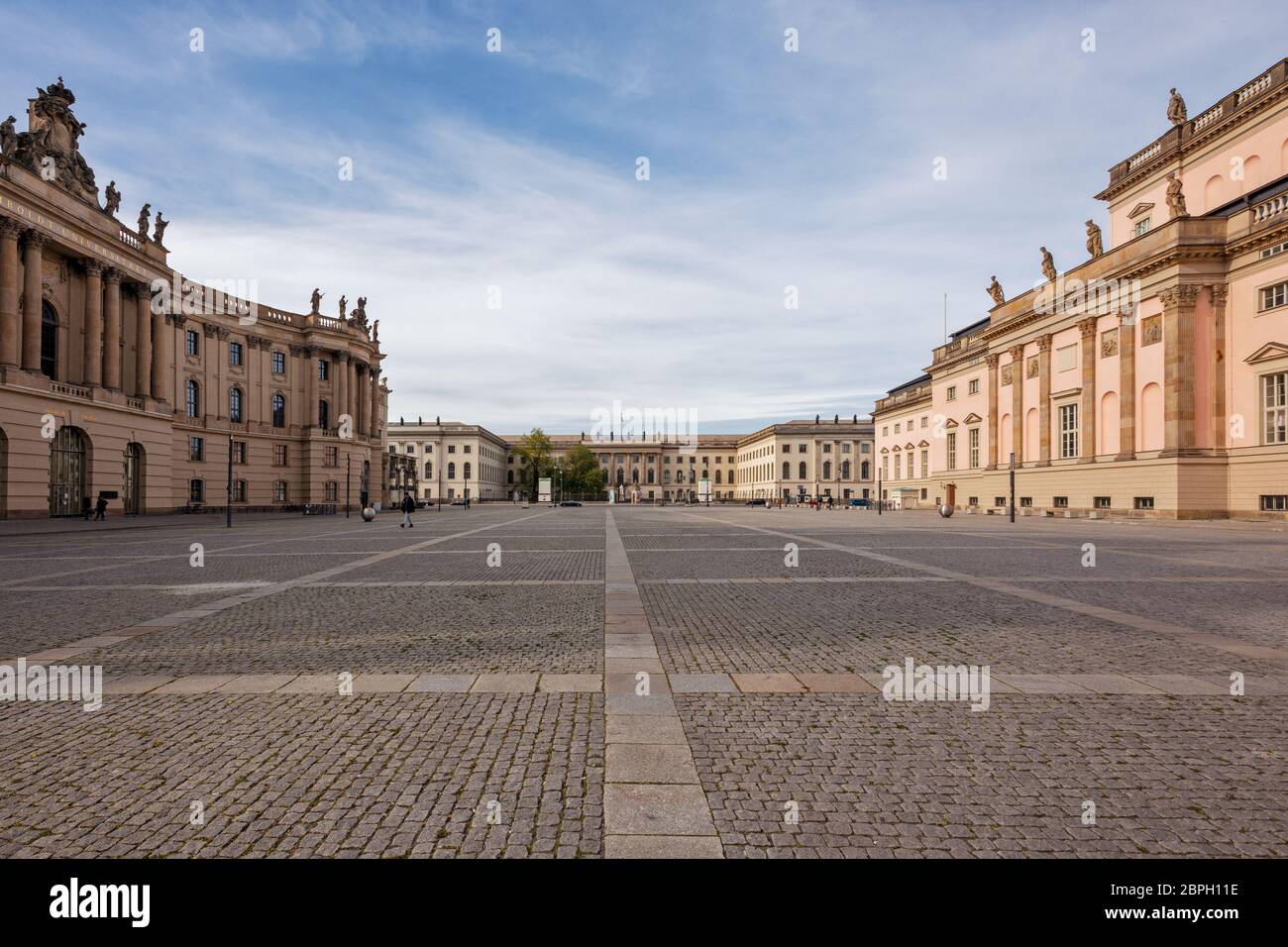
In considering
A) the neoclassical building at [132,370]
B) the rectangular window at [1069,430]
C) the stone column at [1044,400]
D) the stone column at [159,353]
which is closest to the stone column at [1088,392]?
the rectangular window at [1069,430]

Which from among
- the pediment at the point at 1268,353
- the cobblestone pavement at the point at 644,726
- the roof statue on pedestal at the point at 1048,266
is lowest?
the cobblestone pavement at the point at 644,726

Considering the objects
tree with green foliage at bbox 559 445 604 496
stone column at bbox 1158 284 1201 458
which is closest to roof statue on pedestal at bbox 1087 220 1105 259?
stone column at bbox 1158 284 1201 458

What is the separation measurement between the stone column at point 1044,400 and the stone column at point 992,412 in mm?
5316

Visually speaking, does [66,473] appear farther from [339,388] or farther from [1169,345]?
[1169,345]

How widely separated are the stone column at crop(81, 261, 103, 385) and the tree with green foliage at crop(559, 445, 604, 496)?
86869mm

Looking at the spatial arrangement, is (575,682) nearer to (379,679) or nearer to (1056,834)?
(379,679)

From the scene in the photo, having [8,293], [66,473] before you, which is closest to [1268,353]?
[8,293]

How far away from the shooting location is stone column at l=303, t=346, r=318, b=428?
5725 cm

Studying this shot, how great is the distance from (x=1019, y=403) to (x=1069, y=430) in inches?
209

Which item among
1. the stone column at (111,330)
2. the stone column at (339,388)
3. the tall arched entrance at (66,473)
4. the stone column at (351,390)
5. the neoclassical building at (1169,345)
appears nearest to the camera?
the neoclassical building at (1169,345)

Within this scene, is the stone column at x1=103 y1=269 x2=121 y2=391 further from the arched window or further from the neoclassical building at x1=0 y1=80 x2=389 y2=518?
the arched window

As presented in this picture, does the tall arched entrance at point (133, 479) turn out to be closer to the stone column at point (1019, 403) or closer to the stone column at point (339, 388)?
the stone column at point (339, 388)

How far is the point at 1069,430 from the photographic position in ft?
135

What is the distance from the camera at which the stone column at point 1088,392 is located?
38.9 metres
